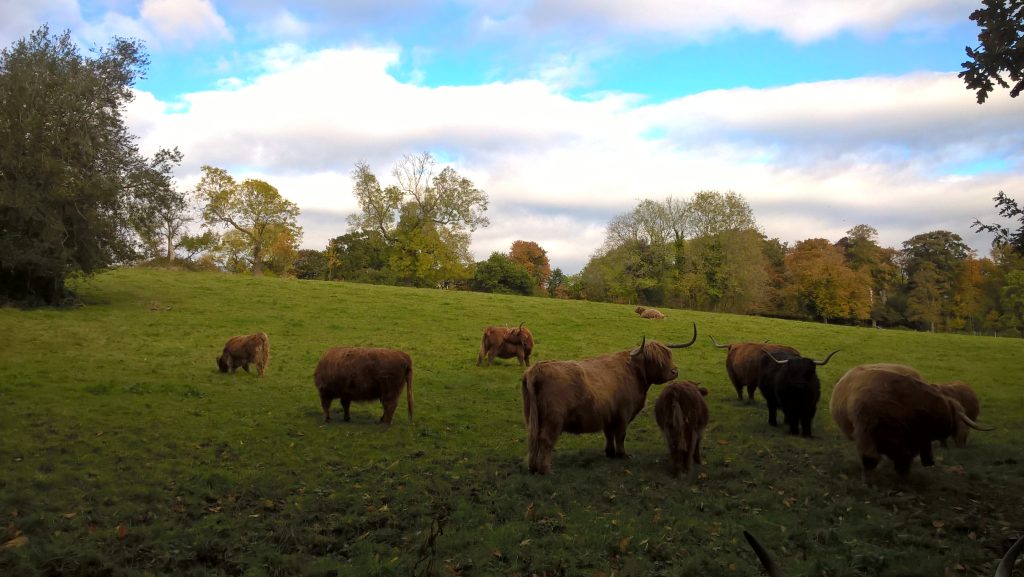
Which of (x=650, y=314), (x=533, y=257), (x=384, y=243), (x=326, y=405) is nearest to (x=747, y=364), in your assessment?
(x=326, y=405)

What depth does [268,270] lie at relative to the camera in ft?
192

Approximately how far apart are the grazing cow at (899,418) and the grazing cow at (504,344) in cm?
1258

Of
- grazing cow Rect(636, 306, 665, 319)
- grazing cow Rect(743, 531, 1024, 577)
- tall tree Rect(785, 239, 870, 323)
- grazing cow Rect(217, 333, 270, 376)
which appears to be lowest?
grazing cow Rect(217, 333, 270, 376)

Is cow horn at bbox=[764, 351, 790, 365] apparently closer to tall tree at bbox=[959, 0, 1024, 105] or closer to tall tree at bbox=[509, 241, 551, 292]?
tall tree at bbox=[959, 0, 1024, 105]

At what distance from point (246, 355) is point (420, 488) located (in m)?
10.6

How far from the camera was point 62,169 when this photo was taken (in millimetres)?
22781

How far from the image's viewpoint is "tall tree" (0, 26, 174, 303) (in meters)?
22.3

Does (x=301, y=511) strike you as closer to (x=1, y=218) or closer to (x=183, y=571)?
(x=183, y=571)

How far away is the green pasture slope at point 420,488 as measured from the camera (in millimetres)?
5996

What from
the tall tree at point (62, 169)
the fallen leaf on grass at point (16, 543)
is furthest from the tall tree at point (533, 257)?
the fallen leaf on grass at point (16, 543)

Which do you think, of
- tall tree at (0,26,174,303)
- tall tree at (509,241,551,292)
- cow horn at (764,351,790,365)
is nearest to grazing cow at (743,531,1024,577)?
cow horn at (764,351,790,365)

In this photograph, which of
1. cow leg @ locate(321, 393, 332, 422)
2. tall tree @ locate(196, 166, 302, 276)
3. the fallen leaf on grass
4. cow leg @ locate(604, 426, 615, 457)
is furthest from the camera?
tall tree @ locate(196, 166, 302, 276)

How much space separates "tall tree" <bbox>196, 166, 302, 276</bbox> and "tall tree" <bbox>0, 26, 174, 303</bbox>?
24617mm

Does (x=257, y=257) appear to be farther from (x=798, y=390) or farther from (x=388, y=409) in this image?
(x=798, y=390)
